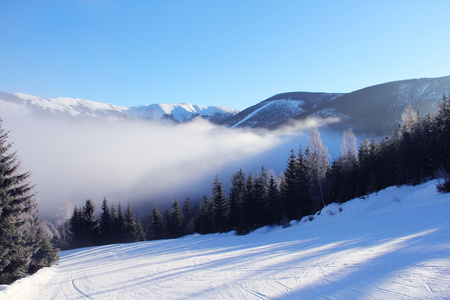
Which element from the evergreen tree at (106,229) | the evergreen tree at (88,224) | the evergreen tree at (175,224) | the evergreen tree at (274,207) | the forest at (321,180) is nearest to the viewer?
the forest at (321,180)

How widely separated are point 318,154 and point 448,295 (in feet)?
97.3

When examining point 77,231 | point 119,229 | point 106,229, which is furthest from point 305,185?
point 77,231

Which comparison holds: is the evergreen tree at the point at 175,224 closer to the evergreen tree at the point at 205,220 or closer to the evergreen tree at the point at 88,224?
the evergreen tree at the point at 205,220

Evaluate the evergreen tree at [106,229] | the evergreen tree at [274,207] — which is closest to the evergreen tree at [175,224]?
the evergreen tree at [106,229]

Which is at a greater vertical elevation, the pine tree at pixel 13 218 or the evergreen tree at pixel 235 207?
the pine tree at pixel 13 218

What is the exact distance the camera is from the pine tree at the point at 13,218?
1031cm

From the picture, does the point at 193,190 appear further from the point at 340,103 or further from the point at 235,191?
the point at 340,103

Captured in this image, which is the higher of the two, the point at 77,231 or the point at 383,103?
the point at 383,103

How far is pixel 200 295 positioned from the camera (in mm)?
5758

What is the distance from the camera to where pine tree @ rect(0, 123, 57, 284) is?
10312 mm

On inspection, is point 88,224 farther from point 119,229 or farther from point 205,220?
point 205,220

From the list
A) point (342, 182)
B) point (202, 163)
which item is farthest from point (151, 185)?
point (342, 182)

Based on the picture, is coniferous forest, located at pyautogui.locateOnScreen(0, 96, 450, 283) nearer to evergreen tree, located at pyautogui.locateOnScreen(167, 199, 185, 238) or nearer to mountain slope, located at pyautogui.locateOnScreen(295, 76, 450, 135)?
evergreen tree, located at pyautogui.locateOnScreen(167, 199, 185, 238)

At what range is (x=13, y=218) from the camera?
1062 centimetres
